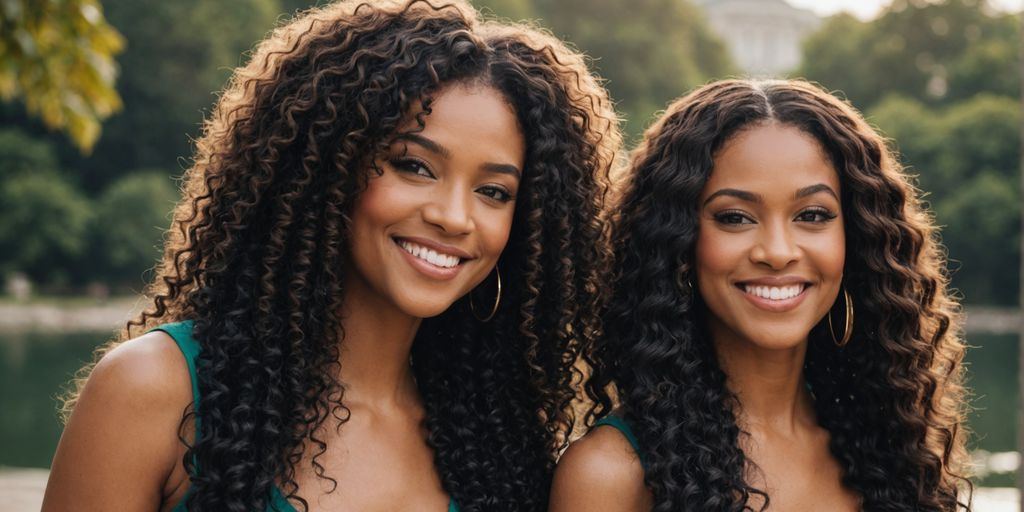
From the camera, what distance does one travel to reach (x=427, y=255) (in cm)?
284

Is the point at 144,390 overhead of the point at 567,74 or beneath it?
beneath

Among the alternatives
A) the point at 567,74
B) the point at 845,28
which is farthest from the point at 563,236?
the point at 845,28

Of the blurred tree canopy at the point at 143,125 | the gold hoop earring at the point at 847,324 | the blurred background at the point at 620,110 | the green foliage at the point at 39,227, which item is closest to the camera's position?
the gold hoop earring at the point at 847,324

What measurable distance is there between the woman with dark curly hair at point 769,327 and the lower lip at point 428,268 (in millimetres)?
517

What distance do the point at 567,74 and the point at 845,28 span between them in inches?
1645

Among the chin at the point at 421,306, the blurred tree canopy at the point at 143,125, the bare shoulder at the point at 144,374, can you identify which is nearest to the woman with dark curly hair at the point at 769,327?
the chin at the point at 421,306

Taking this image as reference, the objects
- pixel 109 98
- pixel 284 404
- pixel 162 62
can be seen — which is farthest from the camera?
pixel 162 62

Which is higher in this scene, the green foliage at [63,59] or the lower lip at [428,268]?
the green foliage at [63,59]

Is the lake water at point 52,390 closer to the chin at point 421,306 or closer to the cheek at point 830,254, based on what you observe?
the cheek at point 830,254

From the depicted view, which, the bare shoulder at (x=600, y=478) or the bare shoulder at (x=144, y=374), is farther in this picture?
the bare shoulder at (x=600, y=478)

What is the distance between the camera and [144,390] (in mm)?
2557

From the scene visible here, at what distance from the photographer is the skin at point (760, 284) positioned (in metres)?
2.85

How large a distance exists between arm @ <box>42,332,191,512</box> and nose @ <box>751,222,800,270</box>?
143cm

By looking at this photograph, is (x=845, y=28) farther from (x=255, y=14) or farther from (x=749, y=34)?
(x=749, y=34)
